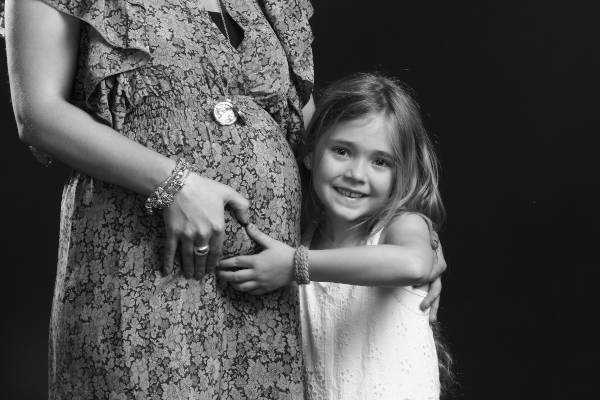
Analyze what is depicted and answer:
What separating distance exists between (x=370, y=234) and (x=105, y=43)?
2.69 feet

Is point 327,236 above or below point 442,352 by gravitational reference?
above

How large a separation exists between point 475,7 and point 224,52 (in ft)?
6.10

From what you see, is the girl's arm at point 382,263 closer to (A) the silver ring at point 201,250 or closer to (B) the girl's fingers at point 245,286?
(B) the girl's fingers at point 245,286

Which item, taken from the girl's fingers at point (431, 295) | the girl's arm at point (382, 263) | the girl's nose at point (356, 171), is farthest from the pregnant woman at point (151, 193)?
the girl's fingers at point (431, 295)

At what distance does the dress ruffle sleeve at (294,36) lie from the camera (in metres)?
2.18

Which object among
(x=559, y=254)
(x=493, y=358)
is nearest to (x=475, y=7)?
(x=559, y=254)

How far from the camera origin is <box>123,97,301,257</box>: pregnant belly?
1848mm

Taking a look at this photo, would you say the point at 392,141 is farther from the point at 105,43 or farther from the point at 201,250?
the point at 105,43

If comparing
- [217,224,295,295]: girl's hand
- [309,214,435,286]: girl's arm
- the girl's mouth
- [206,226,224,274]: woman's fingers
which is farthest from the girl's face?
A: [206,226,224,274]: woman's fingers

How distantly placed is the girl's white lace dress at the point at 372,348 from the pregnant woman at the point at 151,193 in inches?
11.8

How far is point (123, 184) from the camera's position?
1.76 meters

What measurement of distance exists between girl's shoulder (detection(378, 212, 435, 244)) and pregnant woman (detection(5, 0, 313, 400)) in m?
0.34

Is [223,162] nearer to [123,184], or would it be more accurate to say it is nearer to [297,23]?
[123,184]

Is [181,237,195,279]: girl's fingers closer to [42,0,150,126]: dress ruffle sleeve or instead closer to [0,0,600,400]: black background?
[42,0,150,126]: dress ruffle sleeve
